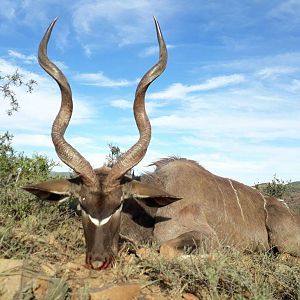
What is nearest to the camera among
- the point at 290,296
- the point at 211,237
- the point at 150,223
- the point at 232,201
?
the point at 290,296

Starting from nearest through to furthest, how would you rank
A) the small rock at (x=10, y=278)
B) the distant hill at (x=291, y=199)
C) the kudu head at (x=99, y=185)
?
the small rock at (x=10, y=278)
the kudu head at (x=99, y=185)
the distant hill at (x=291, y=199)

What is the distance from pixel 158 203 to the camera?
5.00 m

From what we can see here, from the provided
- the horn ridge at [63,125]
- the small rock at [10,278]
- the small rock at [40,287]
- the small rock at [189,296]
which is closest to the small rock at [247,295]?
the small rock at [189,296]

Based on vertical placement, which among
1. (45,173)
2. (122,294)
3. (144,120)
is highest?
(144,120)

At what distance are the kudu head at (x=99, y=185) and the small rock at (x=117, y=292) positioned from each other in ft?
1.99

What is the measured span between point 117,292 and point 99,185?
1.50 m

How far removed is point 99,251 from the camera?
158 inches

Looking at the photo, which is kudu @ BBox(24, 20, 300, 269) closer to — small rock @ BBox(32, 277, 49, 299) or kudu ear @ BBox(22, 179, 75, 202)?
kudu ear @ BBox(22, 179, 75, 202)

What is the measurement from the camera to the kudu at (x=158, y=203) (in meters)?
4.39

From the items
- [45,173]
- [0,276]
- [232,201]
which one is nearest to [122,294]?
[0,276]

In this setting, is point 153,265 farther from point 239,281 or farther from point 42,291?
point 42,291

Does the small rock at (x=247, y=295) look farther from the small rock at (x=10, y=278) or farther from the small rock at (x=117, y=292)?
the small rock at (x=10, y=278)

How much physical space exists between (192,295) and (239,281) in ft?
1.23

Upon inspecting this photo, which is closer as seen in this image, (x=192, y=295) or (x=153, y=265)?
(x=192, y=295)
